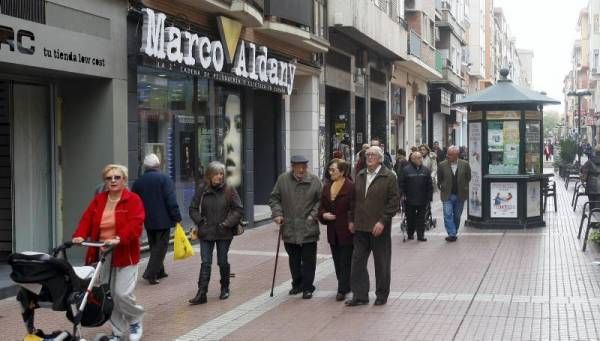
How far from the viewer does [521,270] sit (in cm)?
1143

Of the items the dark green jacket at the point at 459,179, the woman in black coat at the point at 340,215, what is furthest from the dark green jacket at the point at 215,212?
the dark green jacket at the point at 459,179

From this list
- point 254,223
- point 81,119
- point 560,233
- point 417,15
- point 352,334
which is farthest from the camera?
point 417,15

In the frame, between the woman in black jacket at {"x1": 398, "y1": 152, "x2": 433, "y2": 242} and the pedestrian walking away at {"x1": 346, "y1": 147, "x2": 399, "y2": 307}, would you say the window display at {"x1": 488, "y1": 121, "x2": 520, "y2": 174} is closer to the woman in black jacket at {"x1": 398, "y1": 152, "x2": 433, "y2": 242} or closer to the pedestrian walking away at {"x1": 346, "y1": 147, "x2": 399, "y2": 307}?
the woman in black jacket at {"x1": 398, "y1": 152, "x2": 433, "y2": 242}

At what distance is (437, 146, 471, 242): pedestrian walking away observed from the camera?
15.2m

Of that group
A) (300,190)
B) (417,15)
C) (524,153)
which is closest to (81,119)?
(300,190)

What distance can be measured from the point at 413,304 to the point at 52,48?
5.69 meters

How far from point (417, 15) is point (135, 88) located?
921 inches

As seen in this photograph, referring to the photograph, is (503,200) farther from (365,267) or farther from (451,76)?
(451,76)

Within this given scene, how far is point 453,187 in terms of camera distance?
50.3 feet

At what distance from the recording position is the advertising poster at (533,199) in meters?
17.0

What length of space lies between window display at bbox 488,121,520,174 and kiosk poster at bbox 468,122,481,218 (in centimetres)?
25

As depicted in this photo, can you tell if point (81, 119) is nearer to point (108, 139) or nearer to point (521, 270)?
point (108, 139)

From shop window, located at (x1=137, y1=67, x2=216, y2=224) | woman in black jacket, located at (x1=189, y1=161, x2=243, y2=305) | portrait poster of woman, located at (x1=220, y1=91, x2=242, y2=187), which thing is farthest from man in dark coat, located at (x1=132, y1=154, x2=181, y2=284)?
portrait poster of woman, located at (x1=220, y1=91, x2=242, y2=187)

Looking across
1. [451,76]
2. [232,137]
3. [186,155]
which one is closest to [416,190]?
[186,155]
